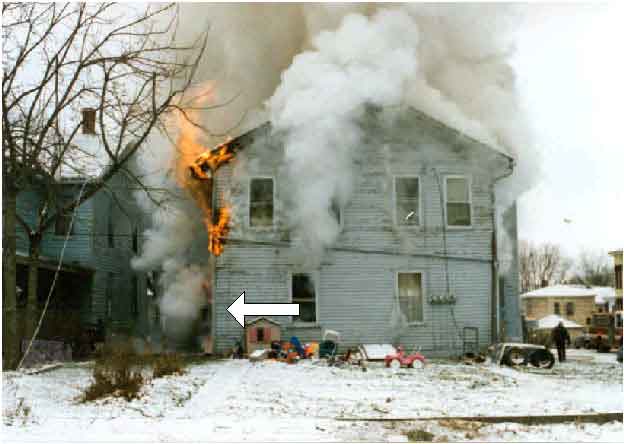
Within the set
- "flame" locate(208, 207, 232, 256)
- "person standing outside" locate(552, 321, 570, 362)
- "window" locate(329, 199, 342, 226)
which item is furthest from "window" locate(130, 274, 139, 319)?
"person standing outside" locate(552, 321, 570, 362)

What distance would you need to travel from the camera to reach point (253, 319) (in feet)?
47.9

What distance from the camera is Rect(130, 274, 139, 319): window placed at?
2031 centimetres

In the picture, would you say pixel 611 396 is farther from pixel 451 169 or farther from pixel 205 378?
pixel 451 169

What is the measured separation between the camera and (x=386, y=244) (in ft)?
50.2

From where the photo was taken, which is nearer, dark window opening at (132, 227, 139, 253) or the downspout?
the downspout

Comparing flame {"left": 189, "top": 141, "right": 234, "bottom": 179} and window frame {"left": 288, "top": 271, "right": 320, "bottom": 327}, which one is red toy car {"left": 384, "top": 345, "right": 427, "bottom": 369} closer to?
window frame {"left": 288, "top": 271, "right": 320, "bottom": 327}

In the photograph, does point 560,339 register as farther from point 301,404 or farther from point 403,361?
point 301,404

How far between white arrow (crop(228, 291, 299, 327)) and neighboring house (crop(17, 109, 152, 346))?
437 centimetres

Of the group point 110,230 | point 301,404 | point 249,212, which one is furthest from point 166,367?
point 110,230

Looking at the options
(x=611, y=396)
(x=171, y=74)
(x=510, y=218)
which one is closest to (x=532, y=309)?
(x=510, y=218)

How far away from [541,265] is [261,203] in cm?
1131

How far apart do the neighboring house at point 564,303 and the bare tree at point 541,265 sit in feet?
1.63

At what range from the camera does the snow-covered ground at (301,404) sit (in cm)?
Answer: 661

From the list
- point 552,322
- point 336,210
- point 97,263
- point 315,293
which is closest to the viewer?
point 315,293
